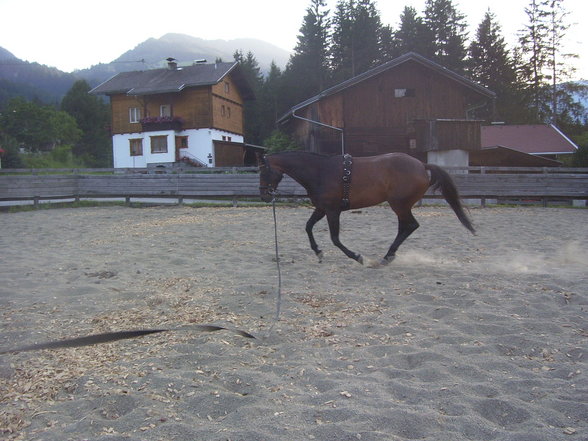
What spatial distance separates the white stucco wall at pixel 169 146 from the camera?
3512 cm

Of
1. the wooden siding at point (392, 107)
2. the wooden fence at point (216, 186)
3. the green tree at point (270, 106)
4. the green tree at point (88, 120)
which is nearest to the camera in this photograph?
the wooden fence at point (216, 186)

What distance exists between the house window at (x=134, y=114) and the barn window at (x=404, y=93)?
2167cm

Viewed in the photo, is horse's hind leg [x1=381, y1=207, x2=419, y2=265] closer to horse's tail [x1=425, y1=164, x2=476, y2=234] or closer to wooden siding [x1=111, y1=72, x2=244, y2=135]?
horse's tail [x1=425, y1=164, x2=476, y2=234]

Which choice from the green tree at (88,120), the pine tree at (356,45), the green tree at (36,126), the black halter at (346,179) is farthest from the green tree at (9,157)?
the black halter at (346,179)

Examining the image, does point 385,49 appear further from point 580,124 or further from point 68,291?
point 68,291

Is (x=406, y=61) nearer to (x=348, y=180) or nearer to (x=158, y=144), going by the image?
(x=158, y=144)

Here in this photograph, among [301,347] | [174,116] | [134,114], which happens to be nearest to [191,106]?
[174,116]

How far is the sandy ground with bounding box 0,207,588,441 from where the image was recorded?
8.17ft

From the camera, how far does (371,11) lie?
52.5 metres

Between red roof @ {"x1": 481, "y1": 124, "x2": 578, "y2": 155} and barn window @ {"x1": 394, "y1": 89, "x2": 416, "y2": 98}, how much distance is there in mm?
6472

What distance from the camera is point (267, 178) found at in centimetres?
659

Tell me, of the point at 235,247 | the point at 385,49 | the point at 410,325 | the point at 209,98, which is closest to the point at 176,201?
the point at 235,247

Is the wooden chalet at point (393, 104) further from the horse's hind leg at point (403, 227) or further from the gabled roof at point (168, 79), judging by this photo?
the horse's hind leg at point (403, 227)

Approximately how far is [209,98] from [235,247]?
29.4 m
